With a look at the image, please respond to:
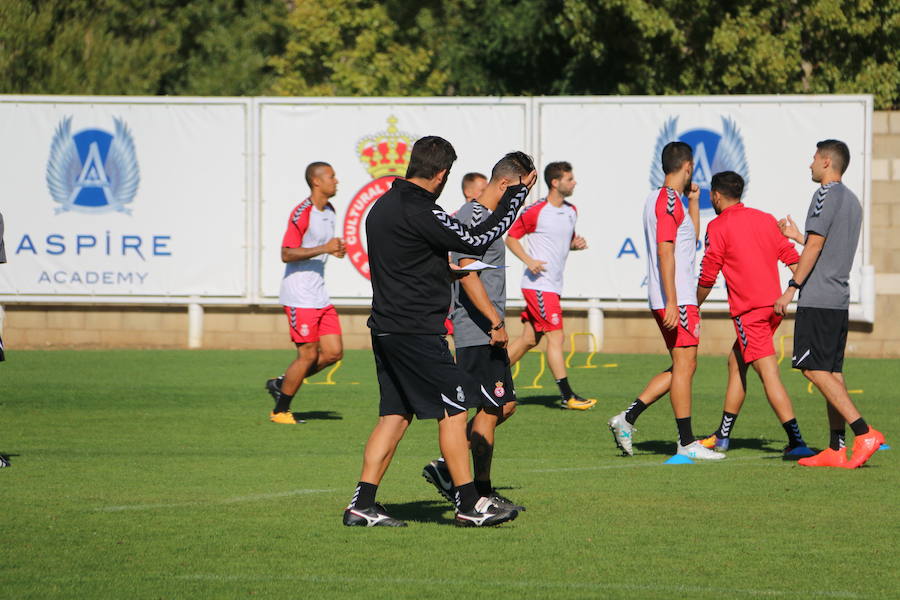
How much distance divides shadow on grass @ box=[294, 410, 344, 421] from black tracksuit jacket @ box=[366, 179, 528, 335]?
18.7 feet

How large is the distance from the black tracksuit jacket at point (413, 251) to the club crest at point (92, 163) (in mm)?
13992

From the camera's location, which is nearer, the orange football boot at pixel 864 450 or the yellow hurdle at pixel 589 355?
the orange football boot at pixel 864 450

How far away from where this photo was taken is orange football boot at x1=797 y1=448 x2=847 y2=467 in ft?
32.3

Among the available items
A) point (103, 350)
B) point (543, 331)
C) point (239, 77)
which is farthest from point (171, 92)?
point (543, 331)

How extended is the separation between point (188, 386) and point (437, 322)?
8687 mm

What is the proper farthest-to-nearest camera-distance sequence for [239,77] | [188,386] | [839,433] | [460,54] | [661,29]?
[239,77] < [460,54] < [661,29] < [188,386] < [839,433]

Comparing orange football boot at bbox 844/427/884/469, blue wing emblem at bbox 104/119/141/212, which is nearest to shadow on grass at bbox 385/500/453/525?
orange football boot at bbox 844/427/884/469

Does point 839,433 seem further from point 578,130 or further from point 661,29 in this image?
point 661,29

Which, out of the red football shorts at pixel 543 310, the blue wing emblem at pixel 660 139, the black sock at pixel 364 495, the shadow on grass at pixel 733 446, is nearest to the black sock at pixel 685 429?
the shadow on grass at pixel 733 446

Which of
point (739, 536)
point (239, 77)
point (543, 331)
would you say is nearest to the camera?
point (739, 536)

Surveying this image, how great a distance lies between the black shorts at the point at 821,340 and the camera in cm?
977

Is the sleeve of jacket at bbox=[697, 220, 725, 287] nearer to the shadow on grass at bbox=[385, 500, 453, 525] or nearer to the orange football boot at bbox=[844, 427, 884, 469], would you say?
the orange football boot at bbox=[844, 427, 884, 469]

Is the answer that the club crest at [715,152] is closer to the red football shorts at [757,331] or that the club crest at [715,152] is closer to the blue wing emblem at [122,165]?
the blue wing emblem at [122,165]

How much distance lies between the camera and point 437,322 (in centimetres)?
749
